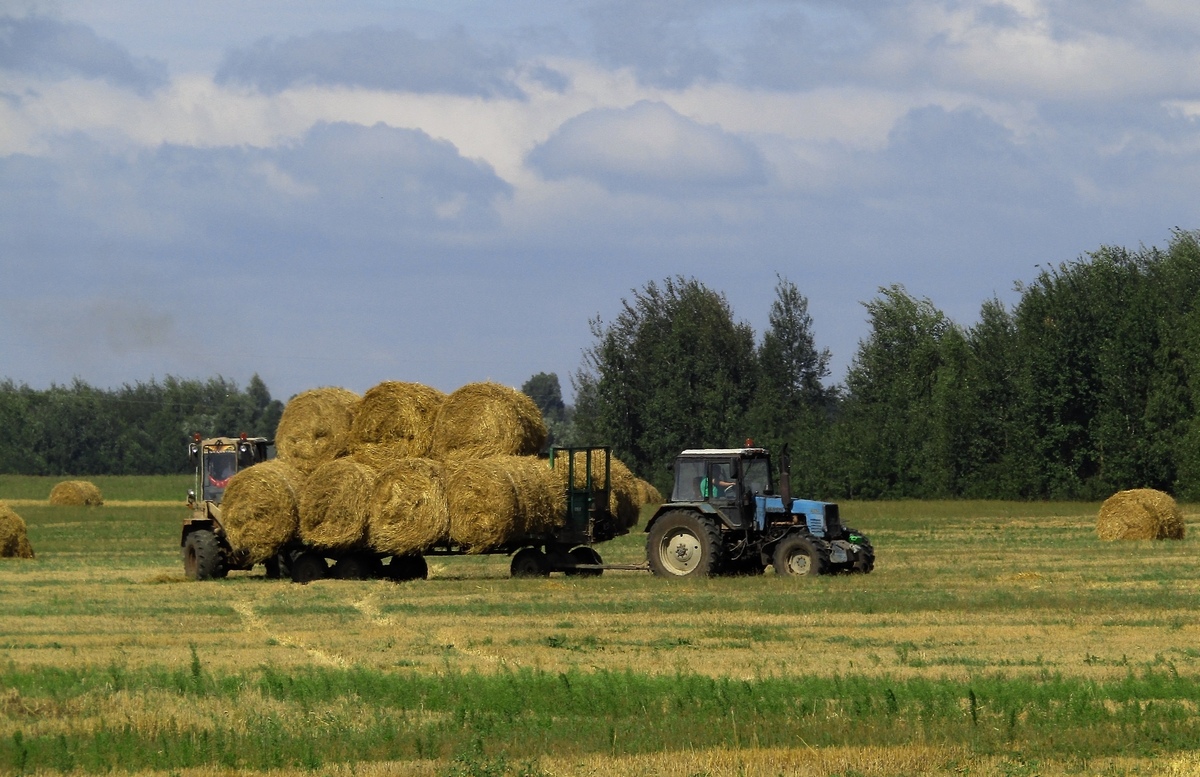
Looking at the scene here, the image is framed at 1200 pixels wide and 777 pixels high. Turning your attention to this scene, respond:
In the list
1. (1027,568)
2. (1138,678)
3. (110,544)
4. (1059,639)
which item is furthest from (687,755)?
(110,544)

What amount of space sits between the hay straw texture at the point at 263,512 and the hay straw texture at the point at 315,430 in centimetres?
113

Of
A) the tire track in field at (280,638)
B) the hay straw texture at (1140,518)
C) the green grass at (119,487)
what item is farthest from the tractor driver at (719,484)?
the green grass at (119,487)

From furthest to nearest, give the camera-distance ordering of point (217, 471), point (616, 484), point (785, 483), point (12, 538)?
point (12, 538) < point (217, 471) < point (616, 484) < point (785, 483)

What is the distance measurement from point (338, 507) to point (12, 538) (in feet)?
36.3

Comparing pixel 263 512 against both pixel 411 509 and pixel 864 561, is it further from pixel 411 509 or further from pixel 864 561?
pixel 864 561

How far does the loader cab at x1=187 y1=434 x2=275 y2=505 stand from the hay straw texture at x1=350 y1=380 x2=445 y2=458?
3682mm

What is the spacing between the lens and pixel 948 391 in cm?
6781

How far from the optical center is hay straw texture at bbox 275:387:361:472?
26.8 meters

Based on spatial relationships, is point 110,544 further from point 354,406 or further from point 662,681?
point 662,681

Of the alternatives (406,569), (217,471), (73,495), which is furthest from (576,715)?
(73,495)

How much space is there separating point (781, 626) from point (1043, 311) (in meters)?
52.9

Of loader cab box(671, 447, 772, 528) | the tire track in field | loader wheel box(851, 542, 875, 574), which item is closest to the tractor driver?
loader cab box(671, 447, 772, 528)

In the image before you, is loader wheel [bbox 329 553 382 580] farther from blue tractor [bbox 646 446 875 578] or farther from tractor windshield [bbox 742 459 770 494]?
tractor windshield [bbox 742 459 770 494]

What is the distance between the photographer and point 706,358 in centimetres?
8044
